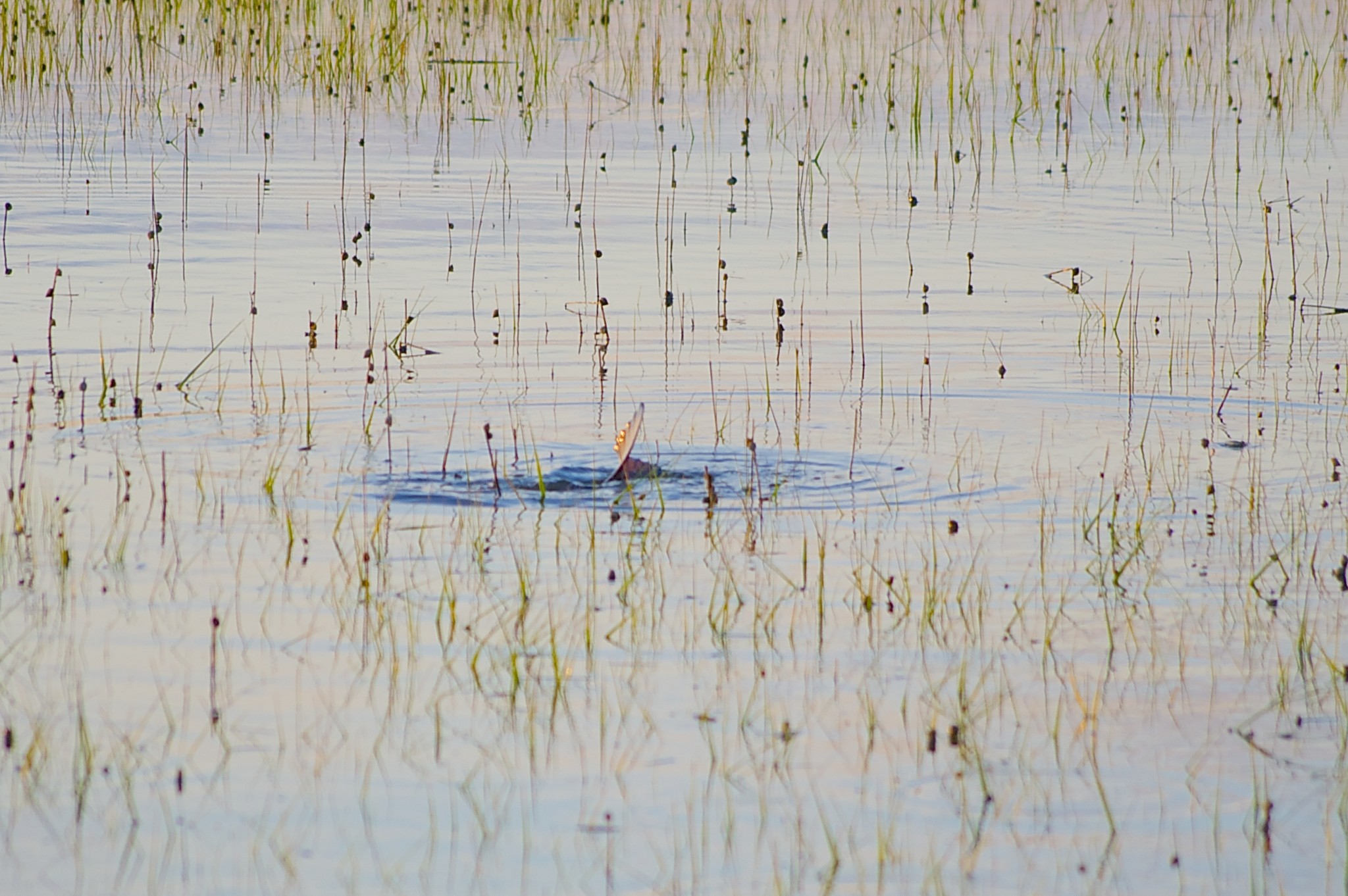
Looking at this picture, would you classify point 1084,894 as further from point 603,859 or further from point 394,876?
point 394,876

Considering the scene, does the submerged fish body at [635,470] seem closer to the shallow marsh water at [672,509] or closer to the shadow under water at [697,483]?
the shadow under water at [697,483]

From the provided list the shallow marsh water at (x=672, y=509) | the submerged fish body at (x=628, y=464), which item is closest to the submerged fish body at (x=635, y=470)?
the submerged fish body at (x=628, y=464)

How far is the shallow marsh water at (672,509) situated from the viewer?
3938mm

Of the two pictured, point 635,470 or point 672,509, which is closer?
point 672,509

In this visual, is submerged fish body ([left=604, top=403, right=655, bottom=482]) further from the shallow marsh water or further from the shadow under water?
the shallow marsh water

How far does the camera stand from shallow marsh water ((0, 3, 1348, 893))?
12.9ft

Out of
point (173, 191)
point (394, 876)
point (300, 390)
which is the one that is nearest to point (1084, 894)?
point (394, 876)

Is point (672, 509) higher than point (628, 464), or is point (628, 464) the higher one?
point (628, 464)

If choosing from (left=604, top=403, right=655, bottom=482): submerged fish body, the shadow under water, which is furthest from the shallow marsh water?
(left=604, top=403, right=655, bottom=482): submerged fish body

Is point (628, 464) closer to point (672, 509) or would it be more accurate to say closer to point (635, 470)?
point (635, 470)

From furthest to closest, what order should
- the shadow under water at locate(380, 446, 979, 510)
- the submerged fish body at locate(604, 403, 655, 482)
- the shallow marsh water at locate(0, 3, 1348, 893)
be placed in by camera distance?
1. the submerged fish body at locate(604, 403, 655, 482)
2. the shadow under water at locate(380, 446, 979, 510)
3. the shallow marsh water at locate(0, 3, 1348, 893)

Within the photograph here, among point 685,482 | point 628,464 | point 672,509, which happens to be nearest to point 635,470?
point 628,464

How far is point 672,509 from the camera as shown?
6.12 m

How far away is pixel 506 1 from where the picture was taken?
18.6m
